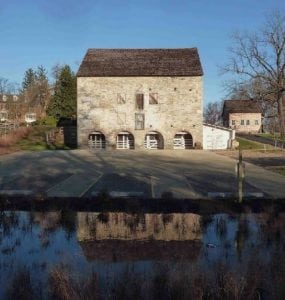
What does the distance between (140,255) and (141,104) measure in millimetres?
41149

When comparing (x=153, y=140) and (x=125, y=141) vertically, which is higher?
(x=153, y=140)

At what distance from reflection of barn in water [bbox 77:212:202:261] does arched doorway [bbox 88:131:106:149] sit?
37.4 meters

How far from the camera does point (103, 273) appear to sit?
7590mm

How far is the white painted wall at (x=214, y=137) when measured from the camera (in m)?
51.4

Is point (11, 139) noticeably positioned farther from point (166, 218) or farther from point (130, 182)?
point (166, 218)

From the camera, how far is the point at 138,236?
1030cm

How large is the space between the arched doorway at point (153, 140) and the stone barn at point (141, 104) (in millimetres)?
159

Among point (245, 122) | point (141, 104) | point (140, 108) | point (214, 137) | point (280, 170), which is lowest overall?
point (280, 170)

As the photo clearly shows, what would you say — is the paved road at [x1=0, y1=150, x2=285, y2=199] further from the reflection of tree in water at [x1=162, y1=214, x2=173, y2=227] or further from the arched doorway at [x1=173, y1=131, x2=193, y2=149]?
the arched doorway at [x1=173, y1=131, x2=193, y2=149]

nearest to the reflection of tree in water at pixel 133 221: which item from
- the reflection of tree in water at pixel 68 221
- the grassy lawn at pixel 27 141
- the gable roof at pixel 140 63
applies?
the reflection of tree in water at pixel 68 221

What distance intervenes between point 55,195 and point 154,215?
14.0 ft

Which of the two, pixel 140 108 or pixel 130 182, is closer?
pixel 130 182

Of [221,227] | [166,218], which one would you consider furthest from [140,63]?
[221,227]

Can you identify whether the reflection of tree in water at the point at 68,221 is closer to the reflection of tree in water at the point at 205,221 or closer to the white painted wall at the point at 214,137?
the reflection of tree in water at the point at 205,221
